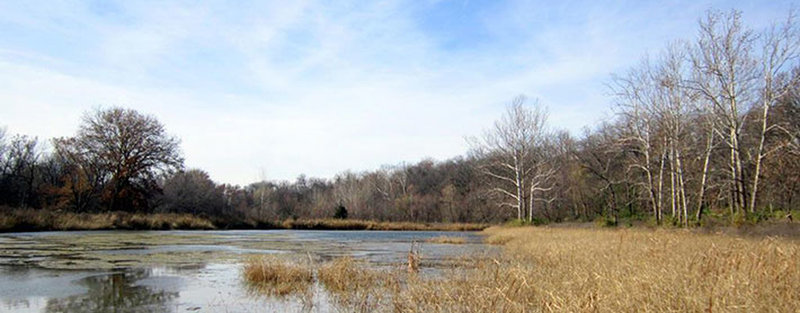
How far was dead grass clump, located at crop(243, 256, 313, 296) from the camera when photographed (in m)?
9.28

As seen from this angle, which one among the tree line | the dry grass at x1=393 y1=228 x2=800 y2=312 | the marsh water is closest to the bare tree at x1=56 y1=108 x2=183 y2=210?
the tree line

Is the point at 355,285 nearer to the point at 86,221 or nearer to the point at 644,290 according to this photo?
the point at 644,290

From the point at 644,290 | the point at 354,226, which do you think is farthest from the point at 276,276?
the point at 354,226

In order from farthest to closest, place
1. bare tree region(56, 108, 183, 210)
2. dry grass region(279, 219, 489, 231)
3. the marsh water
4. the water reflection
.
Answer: dry grass region(279, 219, 489, 231) → bare tree region(56, 108, 183, 210) → the marsh water → the water reflection

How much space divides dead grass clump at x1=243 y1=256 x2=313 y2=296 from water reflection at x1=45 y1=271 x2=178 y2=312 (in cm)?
159

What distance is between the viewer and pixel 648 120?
86.2 ft

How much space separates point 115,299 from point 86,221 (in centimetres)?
2848

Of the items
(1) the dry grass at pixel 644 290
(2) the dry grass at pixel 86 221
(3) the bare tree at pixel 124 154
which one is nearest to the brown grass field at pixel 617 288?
(1) the dry grass at pixel 644 290

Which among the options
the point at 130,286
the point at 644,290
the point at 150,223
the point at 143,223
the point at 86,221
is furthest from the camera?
the point at 150,223

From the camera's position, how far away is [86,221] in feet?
105

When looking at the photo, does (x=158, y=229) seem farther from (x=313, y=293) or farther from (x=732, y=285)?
(x=732, y=285)

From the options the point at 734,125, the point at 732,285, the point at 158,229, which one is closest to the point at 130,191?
the point at 158,229

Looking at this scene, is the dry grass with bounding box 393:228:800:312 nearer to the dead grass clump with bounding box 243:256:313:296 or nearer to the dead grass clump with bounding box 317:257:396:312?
the dead grass clump with bounding box 317:257:396:312

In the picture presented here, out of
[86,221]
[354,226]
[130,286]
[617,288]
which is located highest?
[617,288]
